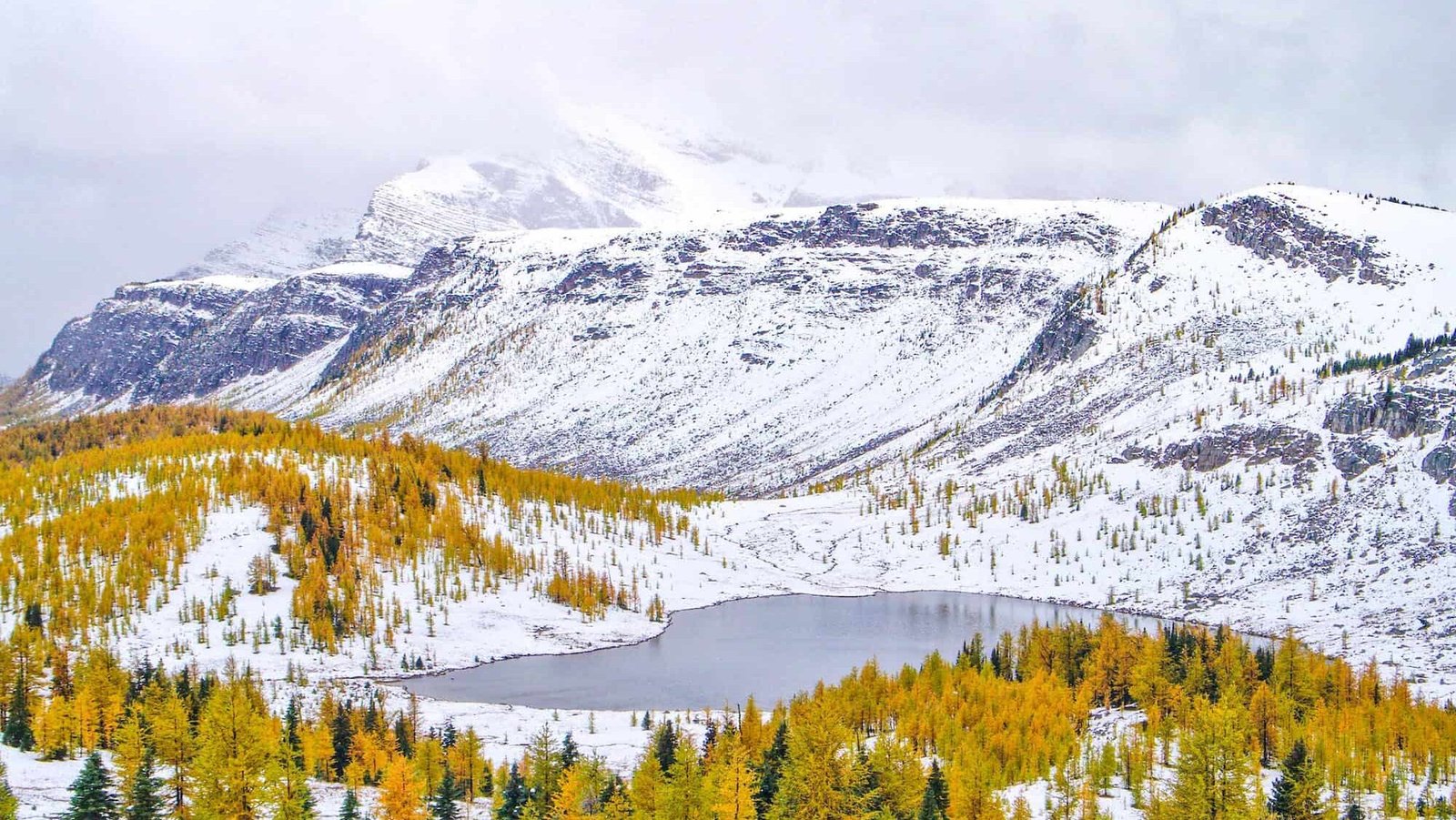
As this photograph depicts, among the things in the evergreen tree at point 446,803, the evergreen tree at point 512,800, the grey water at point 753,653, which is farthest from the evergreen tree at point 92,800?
the grey water at point 753,653

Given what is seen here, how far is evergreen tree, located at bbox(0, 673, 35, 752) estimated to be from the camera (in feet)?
292

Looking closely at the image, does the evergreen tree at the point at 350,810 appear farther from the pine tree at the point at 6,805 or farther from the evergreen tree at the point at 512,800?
the pine tree at the point at 6,805

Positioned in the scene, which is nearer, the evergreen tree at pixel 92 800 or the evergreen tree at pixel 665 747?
the evergreen tree at pixel 92 800

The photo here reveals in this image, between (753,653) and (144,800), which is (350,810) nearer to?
(144,800)

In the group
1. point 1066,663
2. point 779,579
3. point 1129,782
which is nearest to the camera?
point 1129,782

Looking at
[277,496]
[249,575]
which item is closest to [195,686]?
[249,575]

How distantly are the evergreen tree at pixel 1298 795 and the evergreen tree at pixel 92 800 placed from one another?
64591mm

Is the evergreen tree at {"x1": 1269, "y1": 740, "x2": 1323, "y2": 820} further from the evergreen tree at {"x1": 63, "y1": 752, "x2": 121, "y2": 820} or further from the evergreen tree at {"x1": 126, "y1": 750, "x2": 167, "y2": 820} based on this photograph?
the evergreen tree at {"x1": 63, "y1": 752, "x2": 121, "y2": 820}

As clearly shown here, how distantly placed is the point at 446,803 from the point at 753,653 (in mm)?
77535

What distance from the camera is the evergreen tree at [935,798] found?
240ft

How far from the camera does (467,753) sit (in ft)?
291

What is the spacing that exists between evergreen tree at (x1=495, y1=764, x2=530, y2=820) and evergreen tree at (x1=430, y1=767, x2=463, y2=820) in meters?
2.75

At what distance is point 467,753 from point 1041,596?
109649 millimetres

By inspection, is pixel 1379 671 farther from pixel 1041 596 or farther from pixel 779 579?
pixel 779 579
